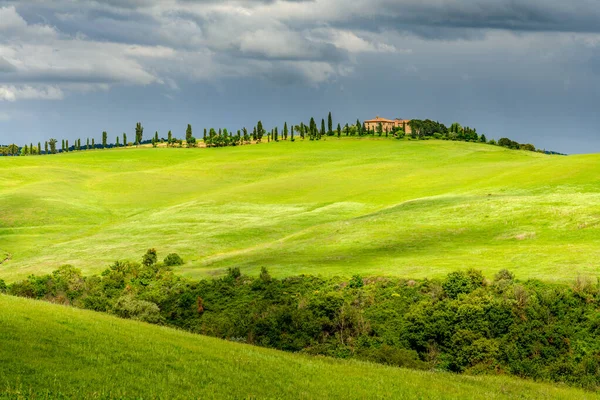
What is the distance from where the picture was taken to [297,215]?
308ft

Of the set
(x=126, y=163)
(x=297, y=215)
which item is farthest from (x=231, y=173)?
(x=297, y=215)

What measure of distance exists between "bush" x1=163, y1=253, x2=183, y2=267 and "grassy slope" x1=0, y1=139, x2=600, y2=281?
1.31 meters

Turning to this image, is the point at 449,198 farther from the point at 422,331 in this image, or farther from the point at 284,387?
the point at 284,387

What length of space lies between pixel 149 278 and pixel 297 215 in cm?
3933

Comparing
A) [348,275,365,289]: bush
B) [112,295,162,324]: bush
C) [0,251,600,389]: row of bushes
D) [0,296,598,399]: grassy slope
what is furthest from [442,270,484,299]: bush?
[112,295,162,324]: bush

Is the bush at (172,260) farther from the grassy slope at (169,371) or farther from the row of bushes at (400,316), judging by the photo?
the grassy slope at (169,371)

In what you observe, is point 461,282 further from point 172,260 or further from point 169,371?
point 172,260

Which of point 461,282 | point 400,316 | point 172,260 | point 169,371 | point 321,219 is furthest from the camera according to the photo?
point 321,219

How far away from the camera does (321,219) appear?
294 feet

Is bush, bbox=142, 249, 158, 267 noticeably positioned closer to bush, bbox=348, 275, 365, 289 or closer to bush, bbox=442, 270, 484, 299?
bush, bbox=348, 275, 365, 289

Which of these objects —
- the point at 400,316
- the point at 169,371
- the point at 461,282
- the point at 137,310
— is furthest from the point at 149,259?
the point at 169,371

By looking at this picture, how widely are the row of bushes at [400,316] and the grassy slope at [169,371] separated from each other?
29.5ft

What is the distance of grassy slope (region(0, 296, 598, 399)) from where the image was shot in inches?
668

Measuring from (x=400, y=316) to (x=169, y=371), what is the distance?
2417cm
